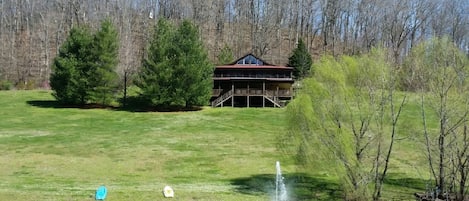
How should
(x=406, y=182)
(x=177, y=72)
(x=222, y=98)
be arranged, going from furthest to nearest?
(x=222, y=98) → (x=177, y=72) → (x=406, y=182)

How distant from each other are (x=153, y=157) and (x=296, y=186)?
1002 cm

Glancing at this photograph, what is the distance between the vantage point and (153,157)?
91.4ft

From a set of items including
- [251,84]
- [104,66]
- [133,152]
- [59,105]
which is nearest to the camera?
[133,152]

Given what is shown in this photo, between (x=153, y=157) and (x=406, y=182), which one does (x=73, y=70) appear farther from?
(x=406, y=182)

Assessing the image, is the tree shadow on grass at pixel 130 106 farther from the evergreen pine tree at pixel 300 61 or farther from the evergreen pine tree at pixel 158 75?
the evergreen pine tree at pixel 300 61

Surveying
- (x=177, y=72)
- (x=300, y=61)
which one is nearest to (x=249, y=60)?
(x=300, y=61)

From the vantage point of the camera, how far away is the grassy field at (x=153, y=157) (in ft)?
63.7

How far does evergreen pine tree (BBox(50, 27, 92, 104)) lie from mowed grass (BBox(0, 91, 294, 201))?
2.04 metres

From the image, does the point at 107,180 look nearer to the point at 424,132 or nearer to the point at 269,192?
the point at 269,192

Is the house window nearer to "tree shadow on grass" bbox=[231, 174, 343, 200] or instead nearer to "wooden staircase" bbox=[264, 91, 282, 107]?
"wooden staircase" bbox=[264, 91, 282, 107]

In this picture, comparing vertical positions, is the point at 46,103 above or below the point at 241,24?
below

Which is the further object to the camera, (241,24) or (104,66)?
(241,24)

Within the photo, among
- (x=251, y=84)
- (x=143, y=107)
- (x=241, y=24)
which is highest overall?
(x=241, y=24)

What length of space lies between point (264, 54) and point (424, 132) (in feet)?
213
